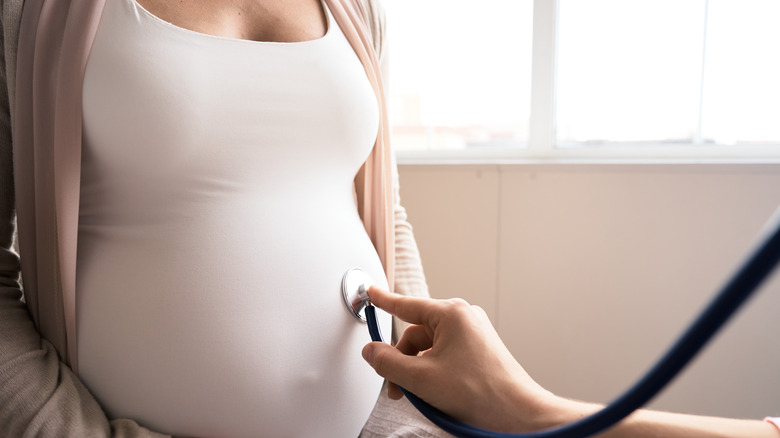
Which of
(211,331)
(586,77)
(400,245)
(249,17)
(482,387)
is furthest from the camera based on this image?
(586,77)

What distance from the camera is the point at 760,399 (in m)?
1.33

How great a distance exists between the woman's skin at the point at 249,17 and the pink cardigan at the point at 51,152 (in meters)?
0.09

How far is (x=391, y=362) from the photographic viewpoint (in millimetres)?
505

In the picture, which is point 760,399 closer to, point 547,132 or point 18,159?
point 547,132

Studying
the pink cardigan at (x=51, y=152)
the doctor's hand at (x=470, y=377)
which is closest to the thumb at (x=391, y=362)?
the doctor's hand at (x=470, y=377)

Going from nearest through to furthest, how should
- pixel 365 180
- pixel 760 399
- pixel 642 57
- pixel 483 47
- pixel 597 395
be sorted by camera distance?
pixel 365 180
pixel 760 399
pixel 597 395
pixel 642 57
pixel 483 47

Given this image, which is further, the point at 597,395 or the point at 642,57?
the point at 642,57

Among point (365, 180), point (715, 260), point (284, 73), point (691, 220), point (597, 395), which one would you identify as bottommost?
point (597, 395)

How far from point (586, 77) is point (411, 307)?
4.65ft

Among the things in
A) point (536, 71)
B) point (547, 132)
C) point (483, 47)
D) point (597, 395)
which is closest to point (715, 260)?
point (597, 395)

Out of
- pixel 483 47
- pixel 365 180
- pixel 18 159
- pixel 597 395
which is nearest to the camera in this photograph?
pixel 18 159

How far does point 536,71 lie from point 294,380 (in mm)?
1405

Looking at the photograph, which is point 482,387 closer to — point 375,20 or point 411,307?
point 411,307

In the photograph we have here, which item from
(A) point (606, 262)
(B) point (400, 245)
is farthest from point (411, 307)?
(A) point (606, 262)
